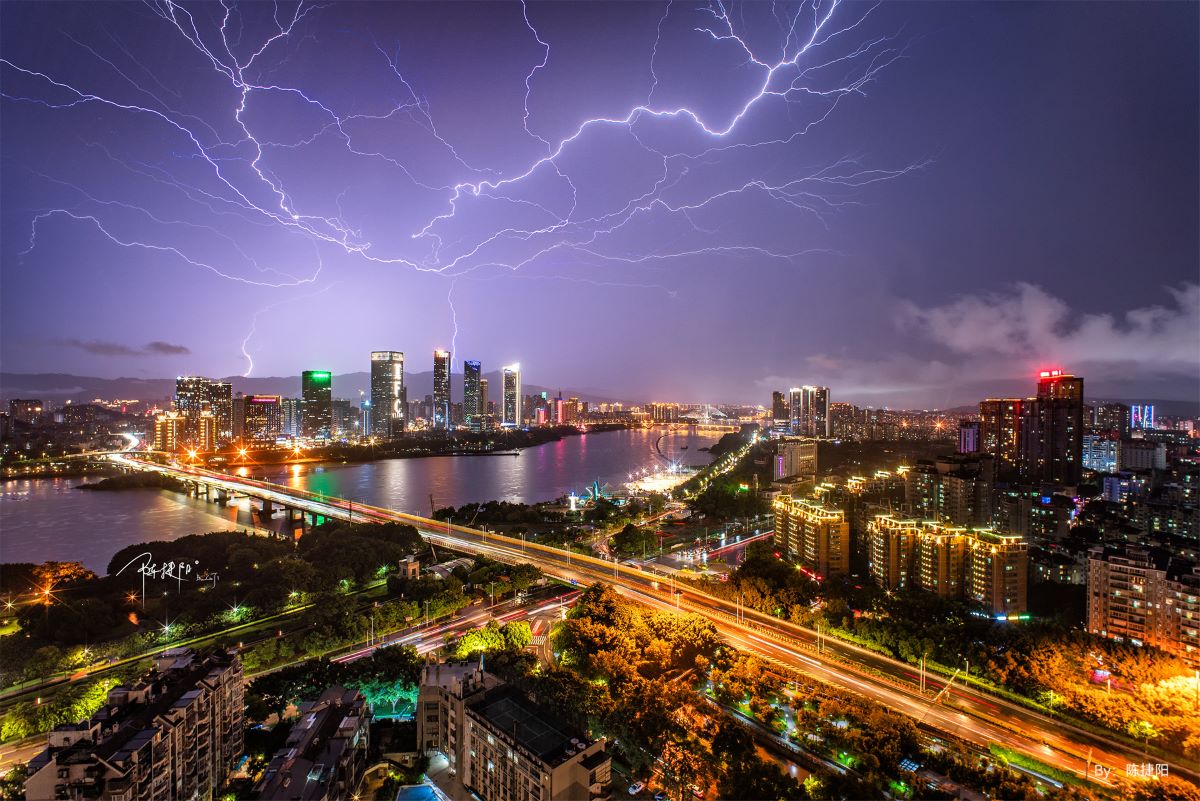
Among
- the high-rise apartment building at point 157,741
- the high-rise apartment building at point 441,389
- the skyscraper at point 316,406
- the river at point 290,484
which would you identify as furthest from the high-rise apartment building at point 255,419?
the high-rise apartment building at point 157,741

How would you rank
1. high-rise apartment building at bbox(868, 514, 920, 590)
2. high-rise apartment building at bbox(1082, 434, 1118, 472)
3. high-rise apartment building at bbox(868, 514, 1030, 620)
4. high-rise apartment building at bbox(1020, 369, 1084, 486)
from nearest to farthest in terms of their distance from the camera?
high-rise apartment building at bbox(868, 514, 1030, 620) → high-rise apartment building at bbox(868, 514, 920, 590) → high-rise apartment building at bbox(1020, 369, 1084, 486) → high-rise apartment building at bbox(1082, 434, 1118, 472)

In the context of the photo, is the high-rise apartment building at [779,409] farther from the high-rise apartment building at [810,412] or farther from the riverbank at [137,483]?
the riverbank at [137,483]

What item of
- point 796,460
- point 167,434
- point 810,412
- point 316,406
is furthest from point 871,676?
point 316,406

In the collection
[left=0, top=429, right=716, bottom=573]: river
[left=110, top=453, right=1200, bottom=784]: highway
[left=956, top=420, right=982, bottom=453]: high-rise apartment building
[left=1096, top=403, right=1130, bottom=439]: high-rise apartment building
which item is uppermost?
[left=1096, top=403, right=1130, bottom=439]: high-rise apartment building

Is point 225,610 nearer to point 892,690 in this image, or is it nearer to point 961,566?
point 892,690

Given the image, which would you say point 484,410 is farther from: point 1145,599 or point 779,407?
point 1145,599

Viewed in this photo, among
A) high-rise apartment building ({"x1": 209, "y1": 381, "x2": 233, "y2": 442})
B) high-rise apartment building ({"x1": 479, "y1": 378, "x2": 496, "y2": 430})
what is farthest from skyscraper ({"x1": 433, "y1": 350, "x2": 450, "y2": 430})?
high-rise apartment building ({"x1": 209, "y1": 381, "x2": 233, "y2": 442})

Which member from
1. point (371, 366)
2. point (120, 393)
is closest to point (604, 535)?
point (371, 366)

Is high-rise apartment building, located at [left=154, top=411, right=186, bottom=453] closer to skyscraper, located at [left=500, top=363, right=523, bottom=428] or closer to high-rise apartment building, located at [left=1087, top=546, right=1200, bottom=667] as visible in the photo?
skyscraper, located at [left=500, top=363, right=523, bottom=428]
